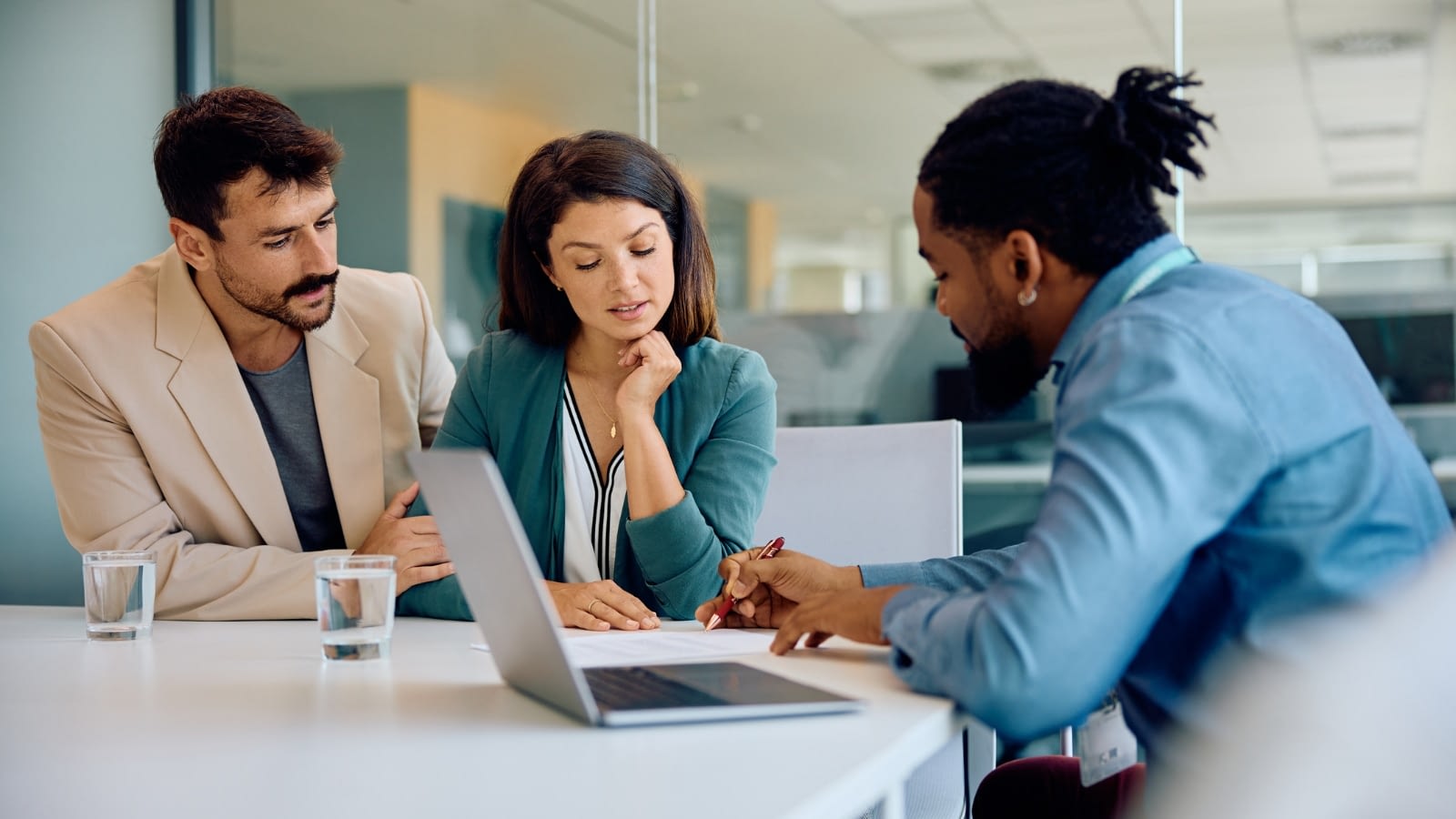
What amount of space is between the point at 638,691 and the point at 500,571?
158 mm

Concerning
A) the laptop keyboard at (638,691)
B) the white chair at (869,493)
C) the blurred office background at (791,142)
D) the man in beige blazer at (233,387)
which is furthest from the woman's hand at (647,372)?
the blurred office background at (791,142)

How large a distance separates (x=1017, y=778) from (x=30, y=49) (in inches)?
129

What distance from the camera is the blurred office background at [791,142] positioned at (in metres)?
3.38

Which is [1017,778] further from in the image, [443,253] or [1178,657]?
[443,253]

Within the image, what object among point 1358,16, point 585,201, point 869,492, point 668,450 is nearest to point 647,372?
point 668,450

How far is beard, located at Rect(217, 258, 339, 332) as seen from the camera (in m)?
2.00

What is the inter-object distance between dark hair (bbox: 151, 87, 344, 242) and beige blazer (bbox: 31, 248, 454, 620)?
115 millimetres

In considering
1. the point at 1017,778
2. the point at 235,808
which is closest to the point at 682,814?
the point at 235,808

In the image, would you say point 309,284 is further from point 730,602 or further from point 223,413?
point 730,602

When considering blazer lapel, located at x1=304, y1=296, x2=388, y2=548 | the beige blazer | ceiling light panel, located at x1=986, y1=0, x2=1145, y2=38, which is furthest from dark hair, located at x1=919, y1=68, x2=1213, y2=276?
ceiling light panel, located at x1=986, y1=0, x2=1145, y2=38

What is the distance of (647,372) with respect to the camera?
1812mm

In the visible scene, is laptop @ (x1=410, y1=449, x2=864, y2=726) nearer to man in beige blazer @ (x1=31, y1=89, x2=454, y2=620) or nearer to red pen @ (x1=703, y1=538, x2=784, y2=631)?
red pen @ (x1=703, y1=538, x2=784, y2=631)

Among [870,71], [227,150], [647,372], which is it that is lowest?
[647,372]

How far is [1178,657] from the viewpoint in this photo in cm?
105
